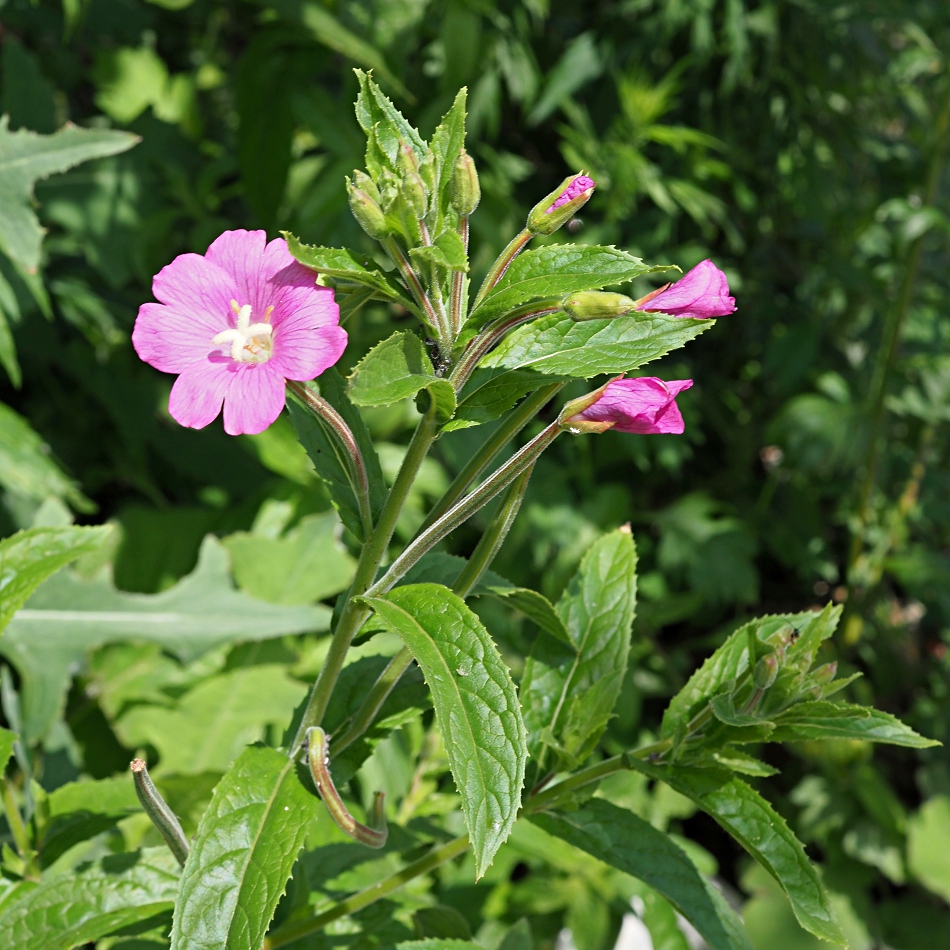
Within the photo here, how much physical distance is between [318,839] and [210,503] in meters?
1.46

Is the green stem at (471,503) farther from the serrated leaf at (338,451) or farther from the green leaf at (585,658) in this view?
the green leaf at (585,658)

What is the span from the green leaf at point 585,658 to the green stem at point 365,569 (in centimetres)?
19

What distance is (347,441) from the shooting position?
2.09 feet

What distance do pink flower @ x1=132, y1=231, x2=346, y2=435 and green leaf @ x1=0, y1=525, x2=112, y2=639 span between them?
29cm

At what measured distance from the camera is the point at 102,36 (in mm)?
2260

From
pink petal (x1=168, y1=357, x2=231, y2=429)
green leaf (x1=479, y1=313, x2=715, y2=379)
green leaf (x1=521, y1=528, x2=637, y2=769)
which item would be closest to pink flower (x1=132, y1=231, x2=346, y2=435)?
pink petal (x1=168, y1=357, x2=231, y2=429)

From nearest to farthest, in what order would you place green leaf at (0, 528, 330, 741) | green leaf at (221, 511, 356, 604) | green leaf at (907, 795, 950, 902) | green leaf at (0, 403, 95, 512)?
green leaf at (0, 528, 330, 741) → green leaf at (0, 403, 95, 512) → green leaf at (221, 511, 356, 604) → green leaf at (907, 795, 950, 902)

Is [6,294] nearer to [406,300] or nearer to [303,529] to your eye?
[303,529]

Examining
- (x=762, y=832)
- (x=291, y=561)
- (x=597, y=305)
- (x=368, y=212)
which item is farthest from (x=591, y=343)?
(x=291, y=561)

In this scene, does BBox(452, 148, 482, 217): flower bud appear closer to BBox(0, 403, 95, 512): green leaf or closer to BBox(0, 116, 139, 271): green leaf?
BBox(0, 116, 139, 271): green leaf

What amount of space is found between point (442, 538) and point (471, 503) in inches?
2.0

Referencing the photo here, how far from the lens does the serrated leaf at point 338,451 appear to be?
2.19ft

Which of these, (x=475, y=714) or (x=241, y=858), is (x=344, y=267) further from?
(x=241, y=858)

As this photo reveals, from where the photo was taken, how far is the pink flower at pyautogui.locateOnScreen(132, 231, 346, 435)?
573mm
